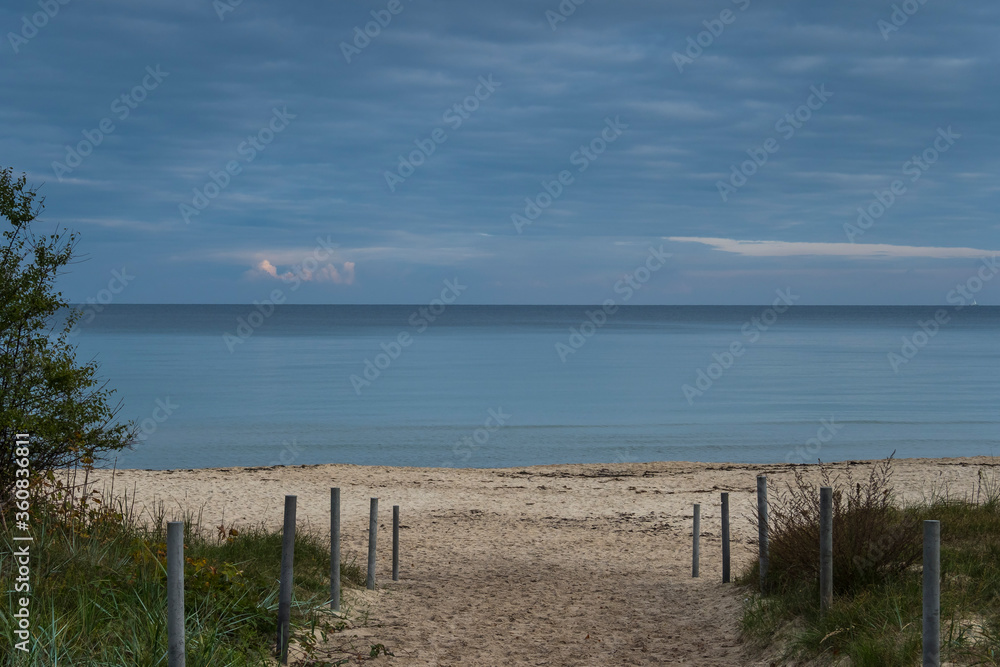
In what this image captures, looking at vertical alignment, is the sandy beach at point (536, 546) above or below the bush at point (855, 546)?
below

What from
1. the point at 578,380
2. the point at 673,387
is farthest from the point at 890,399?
the point at 578,380

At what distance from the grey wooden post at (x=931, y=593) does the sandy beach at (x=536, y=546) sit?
262cm

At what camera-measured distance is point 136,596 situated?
269 inches

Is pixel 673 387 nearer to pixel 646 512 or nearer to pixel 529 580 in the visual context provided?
pixel 646 512

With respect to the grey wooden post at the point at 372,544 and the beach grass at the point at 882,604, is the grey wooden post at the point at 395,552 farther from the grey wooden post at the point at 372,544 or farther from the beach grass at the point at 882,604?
the beach grass at the point at 882,604

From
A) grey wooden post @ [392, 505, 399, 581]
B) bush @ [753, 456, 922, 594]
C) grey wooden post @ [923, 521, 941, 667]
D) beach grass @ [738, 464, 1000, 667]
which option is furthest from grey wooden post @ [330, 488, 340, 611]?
grey wooden post @ [923, 521, 941, 667]

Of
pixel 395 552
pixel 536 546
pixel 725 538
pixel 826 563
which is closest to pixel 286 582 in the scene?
pixel 395 552

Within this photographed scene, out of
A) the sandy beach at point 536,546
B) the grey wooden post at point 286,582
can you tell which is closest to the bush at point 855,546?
the sandy beach at point 536,546

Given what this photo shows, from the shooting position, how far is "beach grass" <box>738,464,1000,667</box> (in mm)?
6207

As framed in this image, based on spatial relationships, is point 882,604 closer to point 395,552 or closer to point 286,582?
point 286,582

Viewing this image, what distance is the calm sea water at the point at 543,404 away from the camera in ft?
109

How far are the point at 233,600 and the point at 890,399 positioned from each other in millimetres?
48795

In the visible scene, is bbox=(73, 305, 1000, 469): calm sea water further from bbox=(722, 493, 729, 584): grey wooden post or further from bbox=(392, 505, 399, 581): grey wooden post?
bbox=(722, 493, 729, 584): grey wooden post

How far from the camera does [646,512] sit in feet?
60.8
